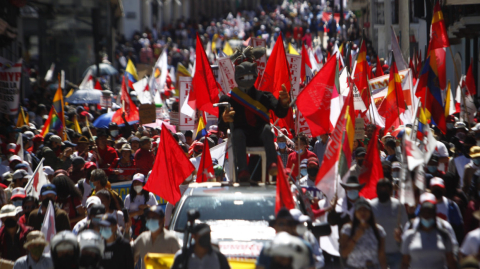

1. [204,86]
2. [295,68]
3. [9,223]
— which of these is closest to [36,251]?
[9,223]

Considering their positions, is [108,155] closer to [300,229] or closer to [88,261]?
[88,261]

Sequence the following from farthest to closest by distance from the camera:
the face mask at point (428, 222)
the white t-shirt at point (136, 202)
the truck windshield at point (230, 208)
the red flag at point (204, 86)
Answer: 1. the red flag at point (204, 86)
2. the white t-shirt at point (136, 202)
3. the truck windshield at point (230, 208)
4. the face mask at point (428, 222)

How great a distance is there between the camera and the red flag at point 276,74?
13414 millimetres

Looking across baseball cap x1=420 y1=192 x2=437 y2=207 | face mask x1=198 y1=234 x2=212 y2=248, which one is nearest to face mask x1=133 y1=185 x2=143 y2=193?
face mask x1=198 y1=234 x2=212 y2=248

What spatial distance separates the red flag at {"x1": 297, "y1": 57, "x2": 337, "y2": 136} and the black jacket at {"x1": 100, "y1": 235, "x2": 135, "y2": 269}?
3.93 meters

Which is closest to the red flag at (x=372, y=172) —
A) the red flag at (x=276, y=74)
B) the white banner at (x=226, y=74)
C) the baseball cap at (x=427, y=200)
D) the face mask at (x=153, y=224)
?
the baseball cap at (x=427, y=200)

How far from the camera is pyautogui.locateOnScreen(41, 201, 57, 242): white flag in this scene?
798 cm

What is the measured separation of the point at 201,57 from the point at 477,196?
6776 millimetres

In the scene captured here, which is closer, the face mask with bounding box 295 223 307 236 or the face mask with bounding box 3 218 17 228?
the face mask with bounding box 295 223 307 236

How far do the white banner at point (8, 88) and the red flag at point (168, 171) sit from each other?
18.7ft

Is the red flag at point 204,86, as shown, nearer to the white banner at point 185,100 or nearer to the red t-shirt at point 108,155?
the white banner at point 185,100

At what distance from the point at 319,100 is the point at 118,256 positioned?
175 inches

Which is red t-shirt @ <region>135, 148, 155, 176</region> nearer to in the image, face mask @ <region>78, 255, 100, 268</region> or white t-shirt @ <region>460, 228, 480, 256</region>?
face mask @ <region>78, 255, 100, 268</region>

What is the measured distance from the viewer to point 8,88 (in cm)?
1505
